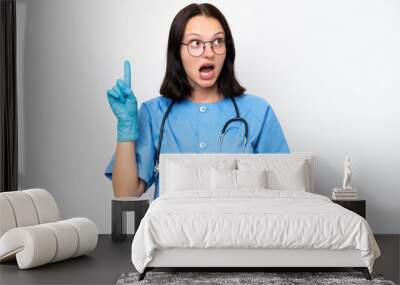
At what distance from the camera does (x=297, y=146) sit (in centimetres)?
696

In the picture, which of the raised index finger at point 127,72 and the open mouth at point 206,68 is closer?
the raised index finger at point 127,72

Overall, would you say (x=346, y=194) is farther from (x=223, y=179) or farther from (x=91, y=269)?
(x=91, y=269)

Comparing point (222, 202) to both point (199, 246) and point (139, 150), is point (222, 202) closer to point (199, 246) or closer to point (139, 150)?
point (199, 246)

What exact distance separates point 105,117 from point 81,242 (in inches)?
76.5

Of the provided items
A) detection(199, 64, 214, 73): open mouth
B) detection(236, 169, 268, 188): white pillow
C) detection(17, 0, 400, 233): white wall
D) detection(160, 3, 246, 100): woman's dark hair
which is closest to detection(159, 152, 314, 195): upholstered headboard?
detection(236, 169, 268, 188): white pillow

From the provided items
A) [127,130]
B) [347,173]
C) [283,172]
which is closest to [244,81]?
[347,173]

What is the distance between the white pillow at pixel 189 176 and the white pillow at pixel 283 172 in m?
0.19

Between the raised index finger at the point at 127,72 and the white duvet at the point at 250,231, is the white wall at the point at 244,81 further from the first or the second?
the white duvet at the point at 250,231

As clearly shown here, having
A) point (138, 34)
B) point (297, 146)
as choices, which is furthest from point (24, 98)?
point (297, 146)

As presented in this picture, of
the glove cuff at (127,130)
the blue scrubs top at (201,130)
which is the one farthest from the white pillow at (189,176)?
the glove cuff at (127,130)

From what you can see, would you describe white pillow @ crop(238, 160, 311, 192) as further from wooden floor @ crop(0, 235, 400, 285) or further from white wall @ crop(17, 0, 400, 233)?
white wall @ crop(17, 0, 400, 233)

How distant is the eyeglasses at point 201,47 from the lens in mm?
6184

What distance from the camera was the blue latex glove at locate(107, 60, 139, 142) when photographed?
6082mm

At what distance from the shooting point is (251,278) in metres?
4.41
